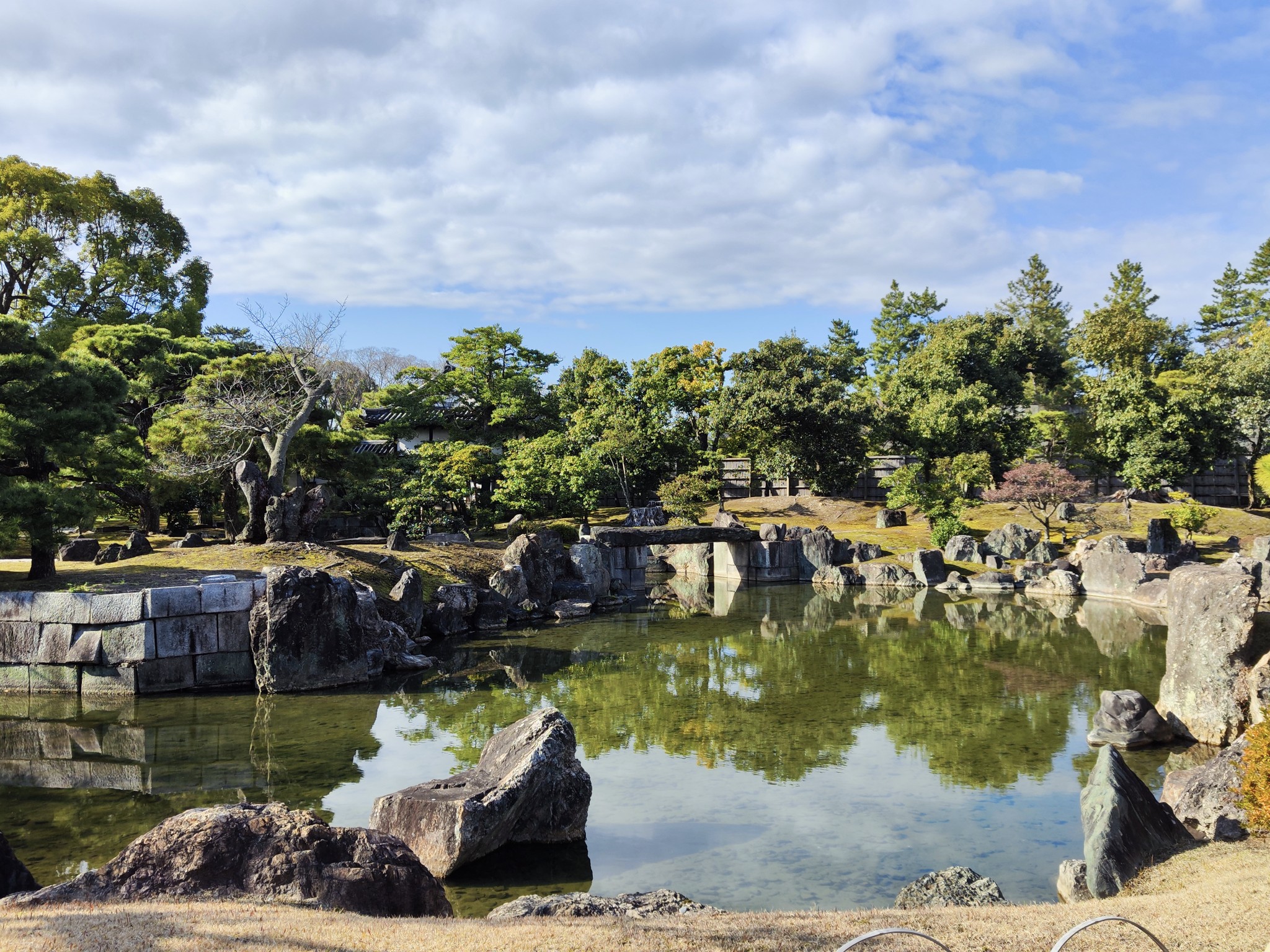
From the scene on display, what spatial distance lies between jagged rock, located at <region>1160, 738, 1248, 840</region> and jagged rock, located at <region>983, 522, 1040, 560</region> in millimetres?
25301

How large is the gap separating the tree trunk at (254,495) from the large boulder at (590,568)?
35.3 feet

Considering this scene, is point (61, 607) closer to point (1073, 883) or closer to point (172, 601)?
point (172, 601)

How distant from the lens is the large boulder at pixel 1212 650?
12969mm

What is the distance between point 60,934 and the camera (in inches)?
206

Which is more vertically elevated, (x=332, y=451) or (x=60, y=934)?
(x=332, y=451)

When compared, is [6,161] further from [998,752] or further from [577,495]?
[998,752]

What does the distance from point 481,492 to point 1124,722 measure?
28504 mm

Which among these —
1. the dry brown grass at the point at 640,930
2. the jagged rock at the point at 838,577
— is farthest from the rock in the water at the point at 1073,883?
the jagged rock at the point at 838,577

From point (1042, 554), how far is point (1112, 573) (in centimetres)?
391

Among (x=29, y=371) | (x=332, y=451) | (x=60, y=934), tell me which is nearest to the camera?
(x=60, y=934)

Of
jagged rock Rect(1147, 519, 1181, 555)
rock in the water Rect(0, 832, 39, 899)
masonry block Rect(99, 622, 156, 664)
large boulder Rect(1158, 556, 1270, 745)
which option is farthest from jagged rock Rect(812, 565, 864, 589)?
rock in the water Rect(0, 832, 39, 899)

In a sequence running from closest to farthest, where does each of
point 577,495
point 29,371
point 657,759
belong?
point 657,759, point 29,371, point 577,495

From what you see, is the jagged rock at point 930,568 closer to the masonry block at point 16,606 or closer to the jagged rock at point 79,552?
the jagged rock at point 79,552

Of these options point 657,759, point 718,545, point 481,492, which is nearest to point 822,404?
point 718,545
